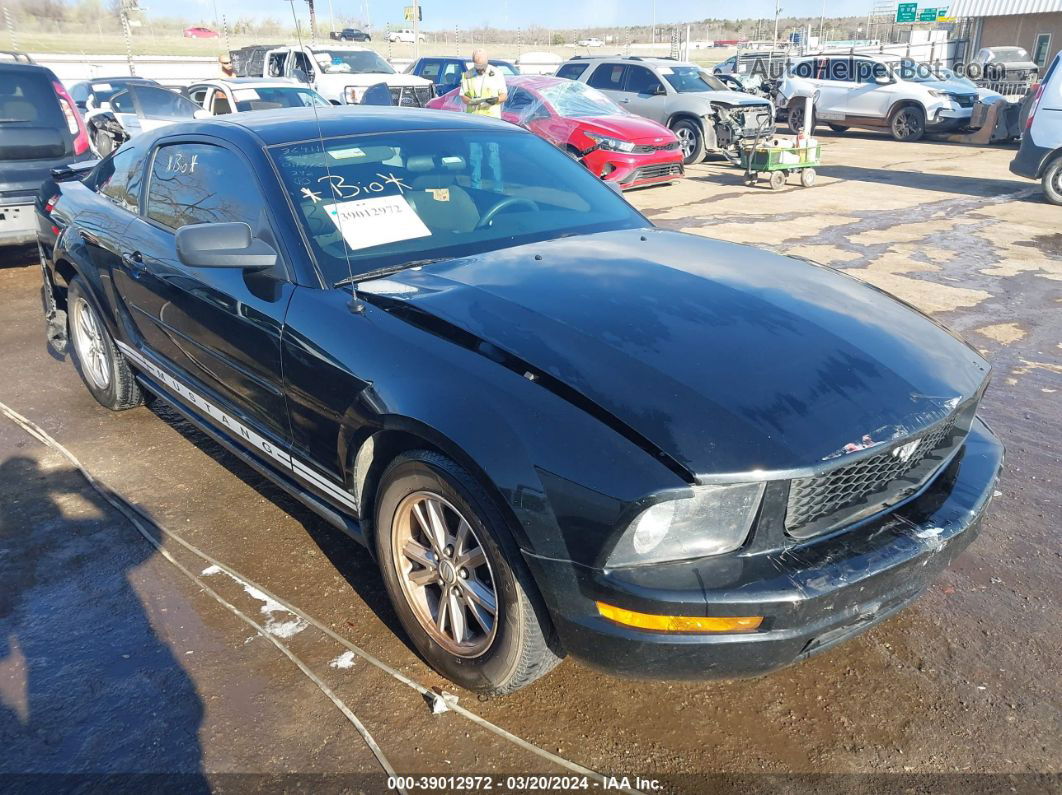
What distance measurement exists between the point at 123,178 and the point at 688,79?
41.7 ft

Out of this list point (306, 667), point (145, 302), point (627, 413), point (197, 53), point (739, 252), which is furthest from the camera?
point (197, 53)

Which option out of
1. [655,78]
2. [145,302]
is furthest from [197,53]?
[145,302]

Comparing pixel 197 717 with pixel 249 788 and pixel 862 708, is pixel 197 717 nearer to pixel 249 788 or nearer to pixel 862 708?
pixel 249 788

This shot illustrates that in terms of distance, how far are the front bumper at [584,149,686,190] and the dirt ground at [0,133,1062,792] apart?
7648 mm

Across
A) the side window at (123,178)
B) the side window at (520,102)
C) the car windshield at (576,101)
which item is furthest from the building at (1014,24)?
the side window at (123,178)

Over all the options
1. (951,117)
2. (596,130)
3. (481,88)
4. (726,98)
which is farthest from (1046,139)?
(951,117)

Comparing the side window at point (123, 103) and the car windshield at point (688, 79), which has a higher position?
the side window at point (123, 103)

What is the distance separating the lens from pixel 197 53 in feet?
139

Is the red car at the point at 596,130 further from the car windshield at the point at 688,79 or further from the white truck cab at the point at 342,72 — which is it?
the white truck cab at the point at 342,72

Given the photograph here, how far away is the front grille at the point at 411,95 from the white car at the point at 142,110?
4.34m

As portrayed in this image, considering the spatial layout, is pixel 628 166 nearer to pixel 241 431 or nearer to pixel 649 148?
pixel 649 148

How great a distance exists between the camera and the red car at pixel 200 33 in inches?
2299

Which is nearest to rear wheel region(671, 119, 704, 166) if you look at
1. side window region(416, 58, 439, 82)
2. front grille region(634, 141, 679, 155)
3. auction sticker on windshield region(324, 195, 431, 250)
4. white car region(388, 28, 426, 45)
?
front grille region(634, 141, 679, 155)

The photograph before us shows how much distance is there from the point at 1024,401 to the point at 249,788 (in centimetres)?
435
